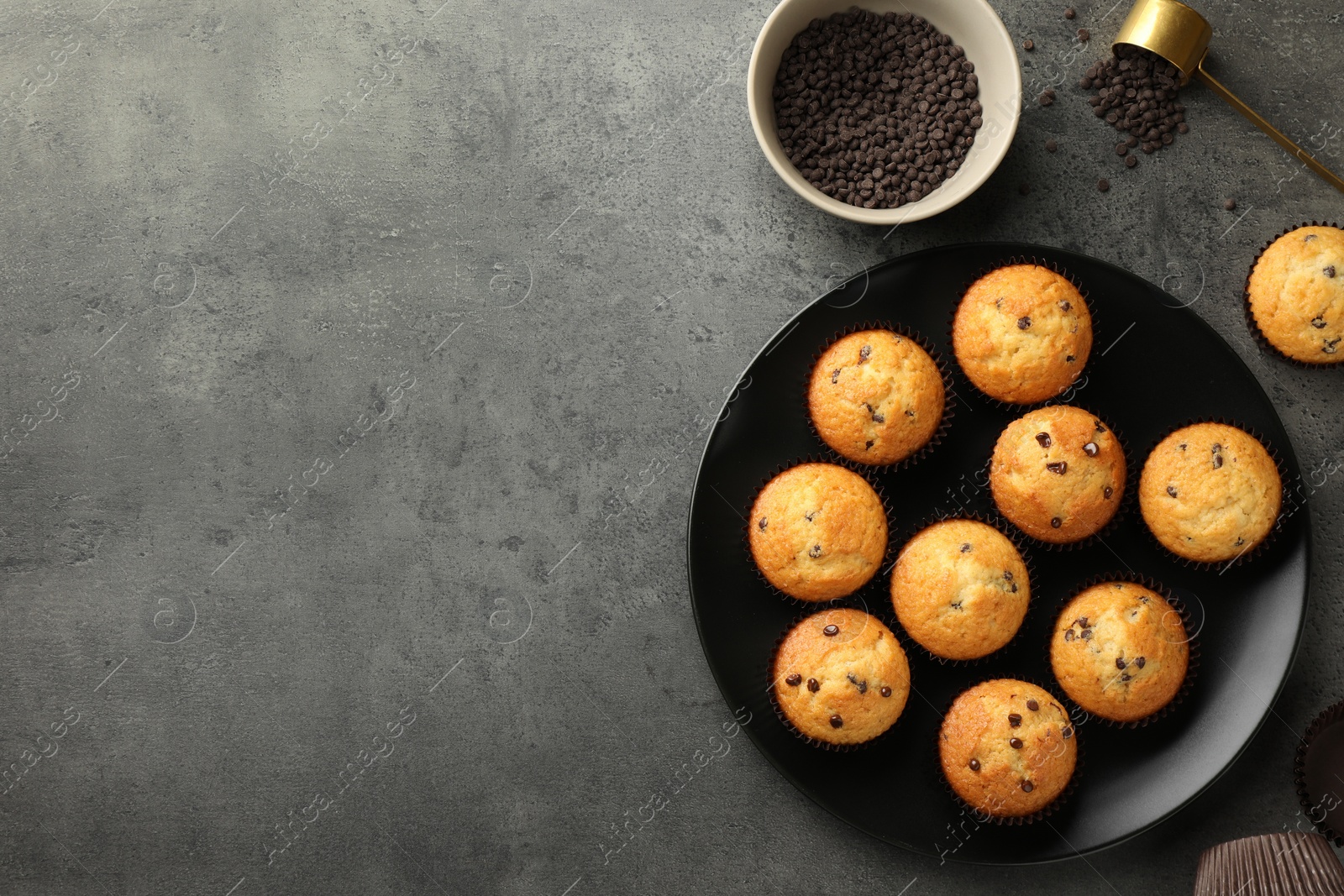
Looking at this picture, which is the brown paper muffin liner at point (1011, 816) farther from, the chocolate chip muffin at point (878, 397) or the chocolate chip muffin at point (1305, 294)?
the chocolate chip muffin at point (1305, 294)

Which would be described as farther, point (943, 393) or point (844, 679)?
point (943, 393)

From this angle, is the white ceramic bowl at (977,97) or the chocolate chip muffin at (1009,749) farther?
the white ceramic bowl at (977,97)

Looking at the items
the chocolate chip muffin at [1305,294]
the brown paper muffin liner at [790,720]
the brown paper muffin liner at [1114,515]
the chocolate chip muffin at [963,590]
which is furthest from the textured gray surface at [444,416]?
the chocolate chip muffin at [963,590]

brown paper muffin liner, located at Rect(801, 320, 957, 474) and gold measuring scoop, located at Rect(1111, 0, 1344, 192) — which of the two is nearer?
brown paper muffin liner, located at Rect(801, 320, 957, 474)

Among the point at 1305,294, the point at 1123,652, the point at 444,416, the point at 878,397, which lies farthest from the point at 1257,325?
the point at 444,416

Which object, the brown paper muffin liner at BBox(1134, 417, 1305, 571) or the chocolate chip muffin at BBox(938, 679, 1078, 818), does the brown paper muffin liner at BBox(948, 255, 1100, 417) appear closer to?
the brown paper muffin liner at BBox(1134, 417, 1305, 571)

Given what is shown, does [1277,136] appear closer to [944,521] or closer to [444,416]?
[944,521]

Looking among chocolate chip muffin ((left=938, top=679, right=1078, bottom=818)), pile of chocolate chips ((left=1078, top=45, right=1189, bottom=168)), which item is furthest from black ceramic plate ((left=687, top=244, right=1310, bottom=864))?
pile of chocolate chips ((left=1078, top=45, right=1189, bottom=168))
